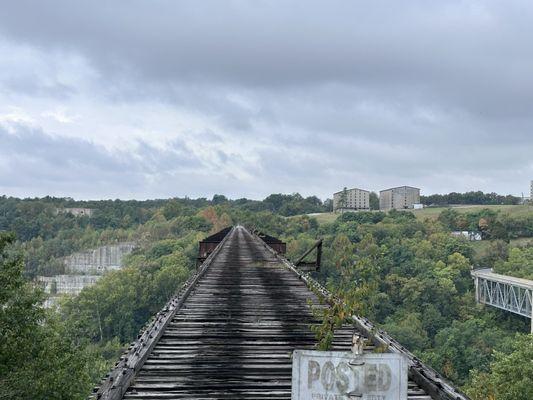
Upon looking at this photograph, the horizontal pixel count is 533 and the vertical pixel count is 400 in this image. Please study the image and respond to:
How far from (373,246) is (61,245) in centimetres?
10789

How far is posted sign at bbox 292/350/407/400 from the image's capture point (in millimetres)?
2711

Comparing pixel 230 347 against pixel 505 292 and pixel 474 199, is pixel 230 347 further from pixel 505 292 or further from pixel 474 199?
pixel 474 199

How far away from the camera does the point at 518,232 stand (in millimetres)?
101875

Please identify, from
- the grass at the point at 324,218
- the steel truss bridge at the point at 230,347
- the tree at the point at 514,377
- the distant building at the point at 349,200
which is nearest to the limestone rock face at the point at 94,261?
the grass at the point at 324,218

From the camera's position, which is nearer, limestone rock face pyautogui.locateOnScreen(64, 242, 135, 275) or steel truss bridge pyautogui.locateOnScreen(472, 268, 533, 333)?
steel truss bridge pyautogui.locateOnScreen(472, 268, 533, 333)

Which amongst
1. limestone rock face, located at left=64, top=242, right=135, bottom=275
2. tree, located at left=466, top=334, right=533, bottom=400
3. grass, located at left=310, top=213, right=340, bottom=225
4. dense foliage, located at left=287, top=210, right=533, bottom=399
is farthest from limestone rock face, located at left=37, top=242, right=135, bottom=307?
tree, located at left=466, top=334, right=533, bottom=400

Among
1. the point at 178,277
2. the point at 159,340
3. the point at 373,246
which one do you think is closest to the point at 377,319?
the point at 373,246

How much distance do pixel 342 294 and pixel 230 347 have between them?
66.5 inches

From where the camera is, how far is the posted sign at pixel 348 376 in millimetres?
2711

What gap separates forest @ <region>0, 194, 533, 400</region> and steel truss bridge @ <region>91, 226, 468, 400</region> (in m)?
0.76

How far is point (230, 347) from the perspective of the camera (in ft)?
21.8

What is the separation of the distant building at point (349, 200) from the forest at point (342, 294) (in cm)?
5201

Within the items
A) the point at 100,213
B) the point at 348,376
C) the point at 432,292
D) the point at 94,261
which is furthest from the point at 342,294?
the point at 100,213

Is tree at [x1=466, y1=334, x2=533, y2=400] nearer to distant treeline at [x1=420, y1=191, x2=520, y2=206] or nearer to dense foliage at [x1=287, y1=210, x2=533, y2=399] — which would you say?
dense foliage at [x1=287, y1=210, x2=533, y2=399]
